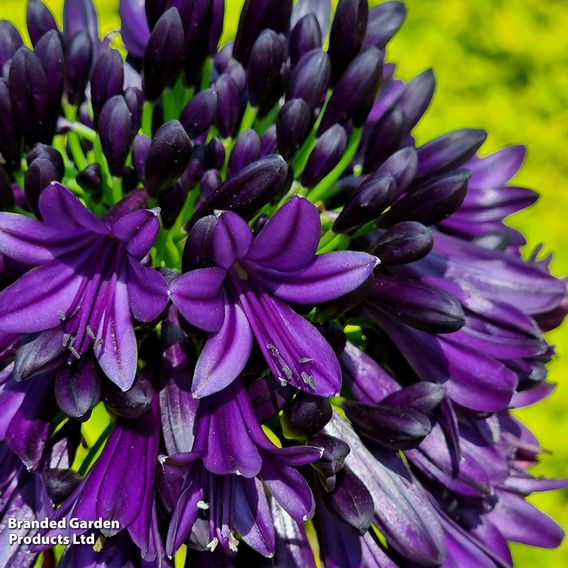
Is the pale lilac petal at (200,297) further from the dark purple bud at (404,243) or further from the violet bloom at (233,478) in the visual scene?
the dark purple bud at (404,243)

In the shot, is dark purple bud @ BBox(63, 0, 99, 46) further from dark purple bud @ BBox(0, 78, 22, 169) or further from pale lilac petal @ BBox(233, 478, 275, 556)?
pale lilac petal @ BBox(233, 478, 275, 556)

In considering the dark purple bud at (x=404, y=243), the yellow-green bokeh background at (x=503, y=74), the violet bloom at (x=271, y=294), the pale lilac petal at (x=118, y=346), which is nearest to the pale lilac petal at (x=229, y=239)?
the violet bloom at (x=271, y=294)

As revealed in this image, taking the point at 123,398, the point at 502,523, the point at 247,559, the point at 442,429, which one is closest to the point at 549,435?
the point at 502,523

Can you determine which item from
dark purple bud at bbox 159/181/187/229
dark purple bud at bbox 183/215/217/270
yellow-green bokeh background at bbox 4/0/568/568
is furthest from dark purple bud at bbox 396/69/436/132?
yellow-green bokeh background at bbox 4/0/568/568

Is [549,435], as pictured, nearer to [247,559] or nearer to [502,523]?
[502,523]

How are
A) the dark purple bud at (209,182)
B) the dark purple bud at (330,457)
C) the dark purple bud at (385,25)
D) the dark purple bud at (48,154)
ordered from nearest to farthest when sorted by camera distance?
1. the dark purple bud at (330,457)
2. the dark purple bud at (48,154)
3. the dark purple bud at (209,182)
4. the dark purple bud at (385,25)
